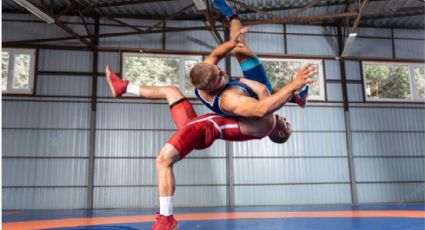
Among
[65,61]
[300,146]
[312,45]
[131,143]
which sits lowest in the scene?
[300,146]

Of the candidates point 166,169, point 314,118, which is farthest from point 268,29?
point 166,169

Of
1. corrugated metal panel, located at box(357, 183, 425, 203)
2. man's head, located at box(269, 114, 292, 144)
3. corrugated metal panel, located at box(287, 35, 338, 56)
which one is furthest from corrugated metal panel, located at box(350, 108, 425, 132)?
man's head, located at box(269, 114, 292, 144)

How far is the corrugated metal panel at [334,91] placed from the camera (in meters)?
13.9

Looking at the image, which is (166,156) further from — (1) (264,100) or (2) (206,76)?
(1) (264,100)

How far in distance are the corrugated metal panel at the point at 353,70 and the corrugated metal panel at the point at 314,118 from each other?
156 centimetres

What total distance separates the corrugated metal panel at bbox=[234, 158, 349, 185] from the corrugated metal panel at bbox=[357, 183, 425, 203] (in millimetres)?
833

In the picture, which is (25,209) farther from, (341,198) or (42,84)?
(341,198)

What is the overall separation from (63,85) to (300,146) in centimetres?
891

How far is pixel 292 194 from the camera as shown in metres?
→ 13.0

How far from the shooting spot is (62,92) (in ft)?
42.0

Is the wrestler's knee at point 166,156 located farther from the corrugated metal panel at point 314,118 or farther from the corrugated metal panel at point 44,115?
the corrugated metal panel at point 314,118

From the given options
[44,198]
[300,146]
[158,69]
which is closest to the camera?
[44,198]

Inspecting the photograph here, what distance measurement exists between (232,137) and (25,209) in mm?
10641

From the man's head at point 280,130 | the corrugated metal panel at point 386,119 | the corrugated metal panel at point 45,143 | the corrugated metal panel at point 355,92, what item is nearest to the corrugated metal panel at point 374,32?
the corrugated metal panel at point 355,92
